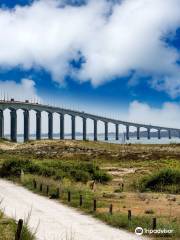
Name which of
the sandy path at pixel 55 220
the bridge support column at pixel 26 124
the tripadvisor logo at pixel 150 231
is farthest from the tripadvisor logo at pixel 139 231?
the bridge support column at pixel 26 124

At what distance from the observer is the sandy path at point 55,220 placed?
19453mm

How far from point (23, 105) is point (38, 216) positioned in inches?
5042

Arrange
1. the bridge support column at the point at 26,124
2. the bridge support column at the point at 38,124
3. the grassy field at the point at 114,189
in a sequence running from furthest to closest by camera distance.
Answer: the bridge support column at the point at 38,124
the bridge support column at the point at 26,124
the grassy field at the point at 114,189

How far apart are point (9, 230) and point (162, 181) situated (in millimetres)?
22214

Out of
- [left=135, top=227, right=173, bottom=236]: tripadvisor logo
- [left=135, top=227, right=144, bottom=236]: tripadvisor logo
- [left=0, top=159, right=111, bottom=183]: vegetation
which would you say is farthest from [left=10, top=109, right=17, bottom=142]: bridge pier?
[left=135, top=227, right=173, bottom=236]: tripadvisor logo

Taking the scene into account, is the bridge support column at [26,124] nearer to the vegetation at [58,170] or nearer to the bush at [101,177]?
the vegetation at [58,170]

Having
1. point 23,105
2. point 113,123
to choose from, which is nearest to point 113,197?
point 23,105

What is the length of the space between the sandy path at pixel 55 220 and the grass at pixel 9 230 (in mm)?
924

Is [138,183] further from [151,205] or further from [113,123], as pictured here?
[113,123]

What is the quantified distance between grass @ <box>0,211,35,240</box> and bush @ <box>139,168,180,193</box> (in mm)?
18439

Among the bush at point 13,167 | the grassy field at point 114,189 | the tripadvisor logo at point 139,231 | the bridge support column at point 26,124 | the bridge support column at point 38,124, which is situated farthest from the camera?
the bridge support column at point 38,124

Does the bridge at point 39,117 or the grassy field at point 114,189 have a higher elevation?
the bridge at point 39,117

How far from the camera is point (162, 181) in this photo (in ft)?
129

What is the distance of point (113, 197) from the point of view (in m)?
32.2
